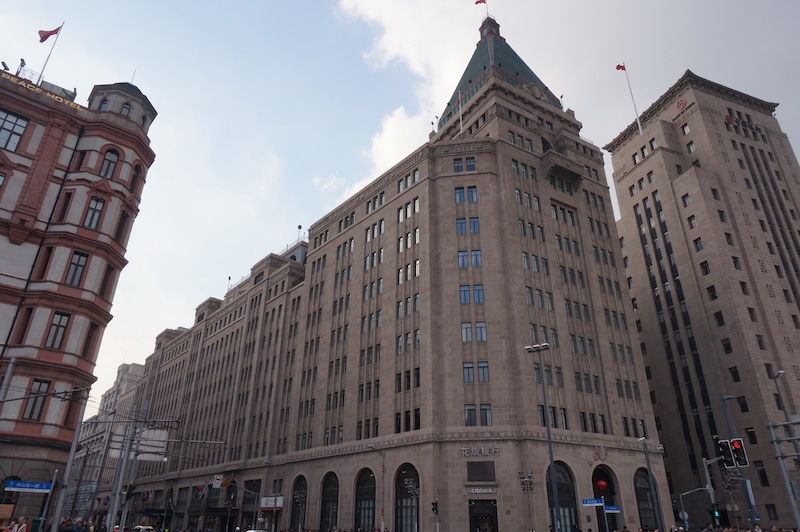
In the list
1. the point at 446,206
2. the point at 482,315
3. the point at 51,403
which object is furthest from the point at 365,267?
the point at 51,403

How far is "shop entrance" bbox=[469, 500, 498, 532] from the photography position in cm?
4084

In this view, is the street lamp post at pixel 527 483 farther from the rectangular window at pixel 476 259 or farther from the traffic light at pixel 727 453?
the rectangular window at pixel 476 259

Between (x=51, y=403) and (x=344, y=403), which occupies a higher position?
(x=344, y=403)

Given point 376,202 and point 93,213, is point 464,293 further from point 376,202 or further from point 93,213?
point 93,213

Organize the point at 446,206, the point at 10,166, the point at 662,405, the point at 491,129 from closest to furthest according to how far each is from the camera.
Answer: the point at 10,166 < the point at 446,206 < the point at 491,129 < the point at 662,405

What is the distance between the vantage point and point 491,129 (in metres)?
58.1

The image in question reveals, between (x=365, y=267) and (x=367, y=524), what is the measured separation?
26.9m

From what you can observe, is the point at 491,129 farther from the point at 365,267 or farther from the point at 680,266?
the point at 680,266

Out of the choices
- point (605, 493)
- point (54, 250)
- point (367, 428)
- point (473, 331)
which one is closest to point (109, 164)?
point (54, 250)

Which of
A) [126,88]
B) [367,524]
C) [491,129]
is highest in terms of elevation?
[491,129]

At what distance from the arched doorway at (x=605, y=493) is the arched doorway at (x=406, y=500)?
15726mm

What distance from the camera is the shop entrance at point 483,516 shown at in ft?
134

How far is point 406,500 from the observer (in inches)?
1764

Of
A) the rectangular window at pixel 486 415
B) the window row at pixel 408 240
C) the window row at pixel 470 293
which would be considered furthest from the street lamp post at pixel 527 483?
the window row at pixel 408 240
